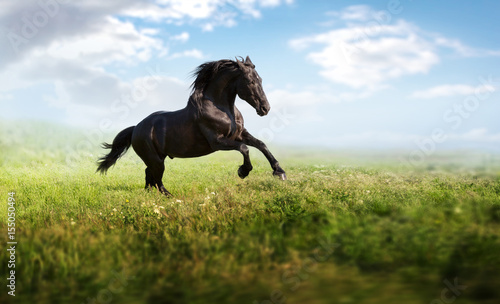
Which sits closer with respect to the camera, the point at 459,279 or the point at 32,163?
the point at 459,279

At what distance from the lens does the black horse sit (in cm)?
780

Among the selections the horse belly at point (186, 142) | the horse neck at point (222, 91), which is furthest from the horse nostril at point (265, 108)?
the horse belly at point (186, 142)

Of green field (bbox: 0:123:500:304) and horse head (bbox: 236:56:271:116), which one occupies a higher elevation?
horse head (bbox: 236:56:271:116)

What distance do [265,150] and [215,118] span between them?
112 cm

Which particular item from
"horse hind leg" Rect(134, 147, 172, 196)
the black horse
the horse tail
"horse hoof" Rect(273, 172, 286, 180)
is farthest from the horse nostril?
the horse tail

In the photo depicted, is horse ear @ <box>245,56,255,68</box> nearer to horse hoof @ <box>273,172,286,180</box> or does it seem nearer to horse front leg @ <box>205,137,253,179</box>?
horse front leg @ <box>205,137,253,179</box>

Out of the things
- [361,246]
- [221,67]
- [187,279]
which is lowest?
[187,279]

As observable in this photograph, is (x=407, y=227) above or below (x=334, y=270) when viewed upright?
above

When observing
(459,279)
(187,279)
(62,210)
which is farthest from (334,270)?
(62,210)

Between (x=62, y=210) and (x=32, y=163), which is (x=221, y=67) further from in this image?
(x=32, y=163)

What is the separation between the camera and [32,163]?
51.2 ft

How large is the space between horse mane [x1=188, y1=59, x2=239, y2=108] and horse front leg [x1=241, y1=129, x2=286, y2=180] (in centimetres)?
109

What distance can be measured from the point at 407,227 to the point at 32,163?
1472 cm

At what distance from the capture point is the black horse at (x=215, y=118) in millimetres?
7801
